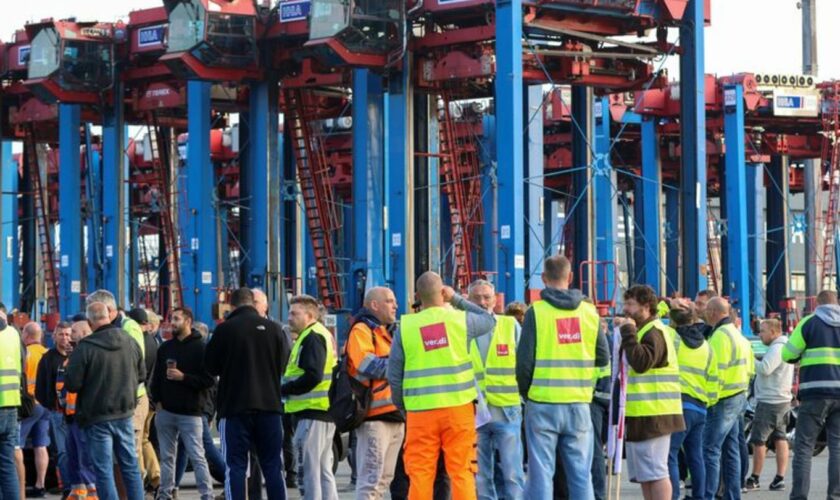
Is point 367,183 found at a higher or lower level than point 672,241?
higher

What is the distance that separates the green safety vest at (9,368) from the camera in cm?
1446

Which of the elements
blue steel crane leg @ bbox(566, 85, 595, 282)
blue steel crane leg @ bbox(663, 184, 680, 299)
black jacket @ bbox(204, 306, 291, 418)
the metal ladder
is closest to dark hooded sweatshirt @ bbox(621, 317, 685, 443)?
black jacket @ bbox(204, 306, 291, 418)

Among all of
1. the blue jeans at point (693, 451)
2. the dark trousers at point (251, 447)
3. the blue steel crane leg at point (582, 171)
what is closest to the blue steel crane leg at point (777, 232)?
the blue steel crane leg at point (582, 171)

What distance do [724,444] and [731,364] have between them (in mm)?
837

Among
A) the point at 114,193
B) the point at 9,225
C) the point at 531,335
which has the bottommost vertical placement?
the point at 531,335

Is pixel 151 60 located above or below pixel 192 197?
above

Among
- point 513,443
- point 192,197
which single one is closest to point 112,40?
point 192,197

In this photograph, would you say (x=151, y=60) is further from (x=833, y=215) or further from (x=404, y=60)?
(x=833, y=215)

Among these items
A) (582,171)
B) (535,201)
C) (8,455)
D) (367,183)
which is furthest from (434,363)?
(582,171)

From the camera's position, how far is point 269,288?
1564 inches

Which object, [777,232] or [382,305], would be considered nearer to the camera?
[382,305]

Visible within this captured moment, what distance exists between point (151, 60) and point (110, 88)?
1249 millimetres

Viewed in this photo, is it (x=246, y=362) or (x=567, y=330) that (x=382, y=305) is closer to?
(x=246, y=362)

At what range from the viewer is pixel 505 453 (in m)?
14.3
